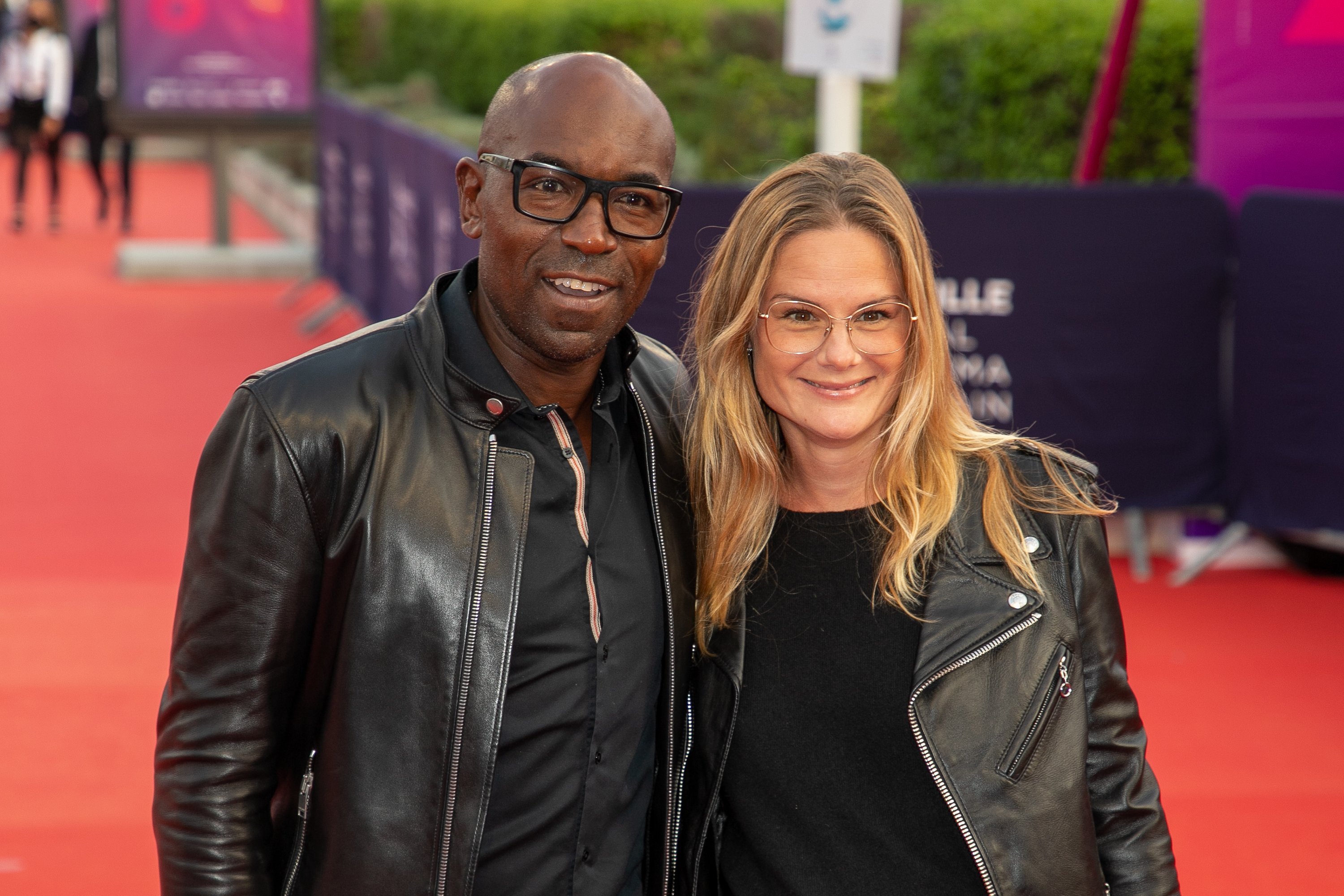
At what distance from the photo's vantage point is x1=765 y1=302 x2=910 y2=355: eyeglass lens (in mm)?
2617

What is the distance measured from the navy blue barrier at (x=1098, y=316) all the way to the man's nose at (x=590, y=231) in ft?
15.5

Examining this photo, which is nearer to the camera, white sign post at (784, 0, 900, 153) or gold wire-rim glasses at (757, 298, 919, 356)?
gold wire-rim glasses at (757, 298, 919, 356)

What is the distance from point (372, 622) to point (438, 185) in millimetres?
6865

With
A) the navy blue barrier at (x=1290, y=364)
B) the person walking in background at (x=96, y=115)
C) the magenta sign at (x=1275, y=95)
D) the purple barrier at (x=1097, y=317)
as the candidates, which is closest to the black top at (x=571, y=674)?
the purple barrier at (x=1097, y=317)

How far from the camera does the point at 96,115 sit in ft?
62.0

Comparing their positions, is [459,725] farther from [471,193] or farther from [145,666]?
[145,666]

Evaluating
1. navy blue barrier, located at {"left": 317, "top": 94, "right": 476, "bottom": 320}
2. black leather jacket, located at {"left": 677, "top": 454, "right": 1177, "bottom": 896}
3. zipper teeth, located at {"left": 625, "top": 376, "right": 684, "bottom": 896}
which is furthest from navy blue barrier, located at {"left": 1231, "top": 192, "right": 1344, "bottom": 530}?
zipper teeth, located at {"left": 625, "top": 376, "right": 684, "bottom": 896}

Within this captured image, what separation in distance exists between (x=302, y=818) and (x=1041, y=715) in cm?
112

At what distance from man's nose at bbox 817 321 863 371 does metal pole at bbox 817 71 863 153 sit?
19.7 ft

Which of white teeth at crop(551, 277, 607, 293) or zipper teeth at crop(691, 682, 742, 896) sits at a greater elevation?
white teeth at crop(551, 277, 607, 293)

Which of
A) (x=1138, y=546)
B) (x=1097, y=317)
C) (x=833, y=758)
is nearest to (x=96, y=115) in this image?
(x=1097, y=317)

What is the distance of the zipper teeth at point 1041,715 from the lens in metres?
2.42

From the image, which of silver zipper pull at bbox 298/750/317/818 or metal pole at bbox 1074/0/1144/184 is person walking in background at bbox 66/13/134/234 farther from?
silver zipper pull at bbox 298/750/317/818

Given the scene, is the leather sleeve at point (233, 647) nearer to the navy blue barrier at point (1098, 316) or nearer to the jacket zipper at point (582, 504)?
the jacket zipper at point (582, 504)
